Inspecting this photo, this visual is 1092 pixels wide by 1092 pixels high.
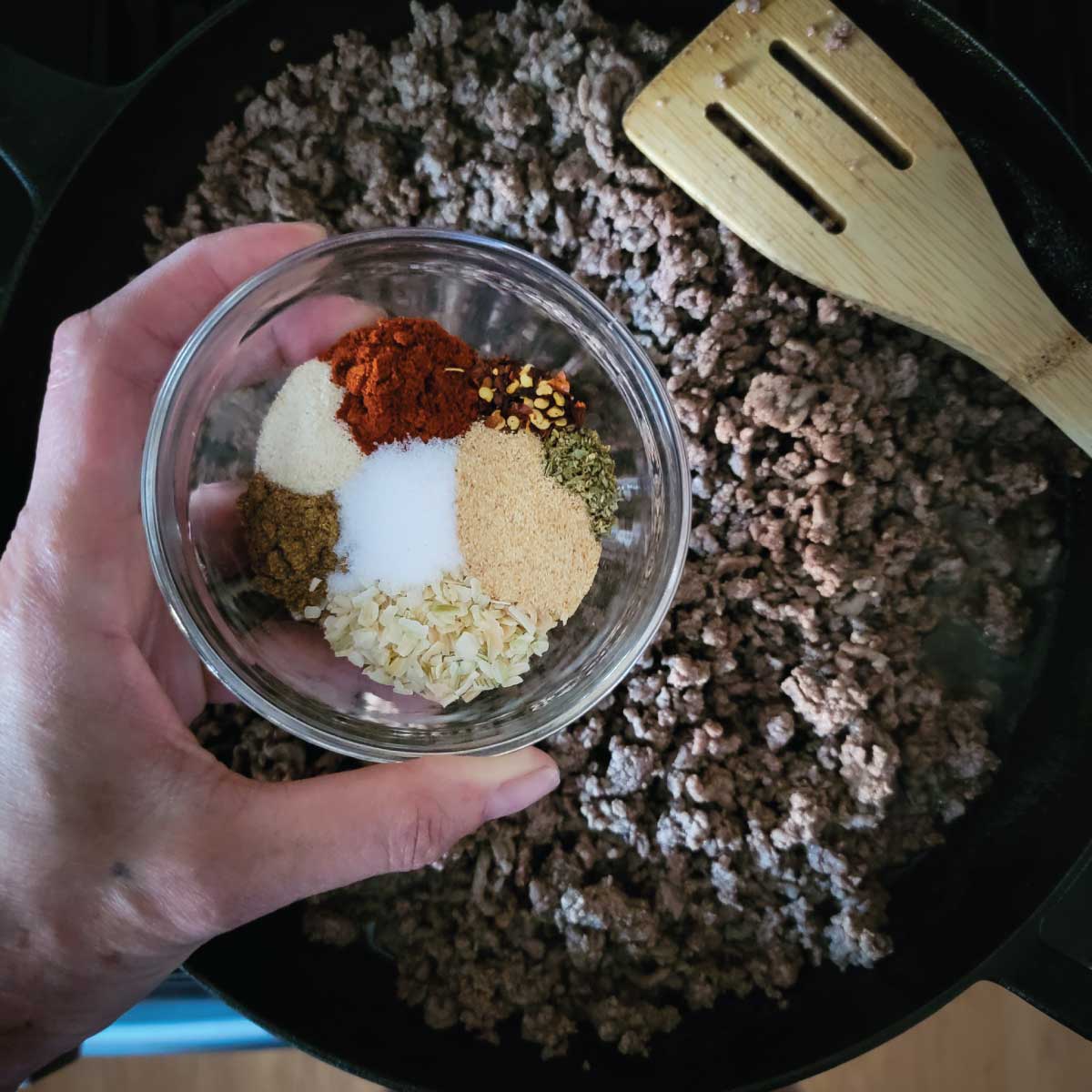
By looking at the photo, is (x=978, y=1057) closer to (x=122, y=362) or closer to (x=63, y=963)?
(x=63, y=963)

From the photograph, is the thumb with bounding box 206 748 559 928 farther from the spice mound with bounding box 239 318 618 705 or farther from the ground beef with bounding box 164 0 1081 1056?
the ground beef with bounding box 164 0 1081 1056

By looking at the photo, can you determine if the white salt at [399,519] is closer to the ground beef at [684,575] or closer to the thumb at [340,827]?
the thumb at [340,827]

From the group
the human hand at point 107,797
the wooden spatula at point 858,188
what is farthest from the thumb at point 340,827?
the wooden spatula at point 858,188

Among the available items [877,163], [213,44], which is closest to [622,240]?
[877,163]

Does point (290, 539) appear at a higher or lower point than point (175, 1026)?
higher

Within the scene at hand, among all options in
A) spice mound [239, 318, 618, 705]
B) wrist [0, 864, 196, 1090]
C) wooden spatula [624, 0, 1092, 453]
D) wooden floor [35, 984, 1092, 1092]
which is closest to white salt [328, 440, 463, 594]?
spice mound [239, 318, 618, 705]

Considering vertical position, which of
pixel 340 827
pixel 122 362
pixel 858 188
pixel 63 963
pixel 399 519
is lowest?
pixel 63 963

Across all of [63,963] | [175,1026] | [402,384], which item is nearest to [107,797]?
[63,963]
